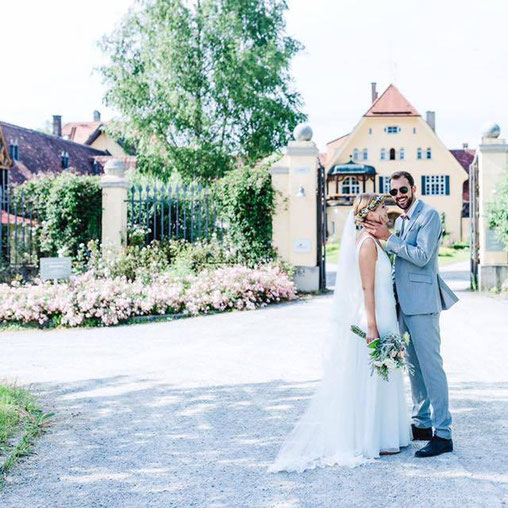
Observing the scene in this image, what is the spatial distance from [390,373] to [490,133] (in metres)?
11.7

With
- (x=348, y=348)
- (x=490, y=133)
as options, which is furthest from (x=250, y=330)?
(x=490, y=133)

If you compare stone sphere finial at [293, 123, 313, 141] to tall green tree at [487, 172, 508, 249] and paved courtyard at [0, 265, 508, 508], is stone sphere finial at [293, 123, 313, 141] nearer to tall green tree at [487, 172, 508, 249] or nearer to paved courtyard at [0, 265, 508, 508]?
tall green tree at [487, 172, 508, 249]

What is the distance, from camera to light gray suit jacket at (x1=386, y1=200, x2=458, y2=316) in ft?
14.6

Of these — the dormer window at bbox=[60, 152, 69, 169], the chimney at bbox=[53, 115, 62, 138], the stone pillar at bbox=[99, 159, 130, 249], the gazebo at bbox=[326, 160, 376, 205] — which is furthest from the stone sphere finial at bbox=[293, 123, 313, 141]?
the chimney at bbox=[53, 115, 62, 138]

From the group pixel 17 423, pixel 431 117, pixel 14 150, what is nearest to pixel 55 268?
pixel 17 423

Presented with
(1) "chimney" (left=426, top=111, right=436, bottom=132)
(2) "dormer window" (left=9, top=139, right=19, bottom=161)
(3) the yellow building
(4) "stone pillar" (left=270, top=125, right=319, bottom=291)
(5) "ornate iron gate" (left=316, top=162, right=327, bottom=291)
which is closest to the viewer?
(4) "stone pillar" (left=270, top=125, right=319, bottom=291)

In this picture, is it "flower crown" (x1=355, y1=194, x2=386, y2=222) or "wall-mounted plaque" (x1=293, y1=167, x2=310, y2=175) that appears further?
"wall-mounted plaque" (x1=293, y1=167, x2=310, y2=175)

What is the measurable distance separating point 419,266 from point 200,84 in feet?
73.0

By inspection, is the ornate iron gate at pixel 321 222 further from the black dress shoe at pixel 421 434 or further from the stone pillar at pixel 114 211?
the black dress shoe at pixel 421 434

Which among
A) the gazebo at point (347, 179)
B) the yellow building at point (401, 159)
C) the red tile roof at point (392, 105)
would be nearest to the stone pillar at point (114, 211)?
the gazebo at point (347, 179)

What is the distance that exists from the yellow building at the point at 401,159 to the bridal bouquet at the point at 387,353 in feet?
139

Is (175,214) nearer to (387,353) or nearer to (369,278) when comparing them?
(369,278)

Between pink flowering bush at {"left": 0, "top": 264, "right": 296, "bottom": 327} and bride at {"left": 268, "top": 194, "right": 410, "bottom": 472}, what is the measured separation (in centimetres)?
699

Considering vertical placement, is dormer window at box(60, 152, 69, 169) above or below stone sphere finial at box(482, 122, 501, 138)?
above
